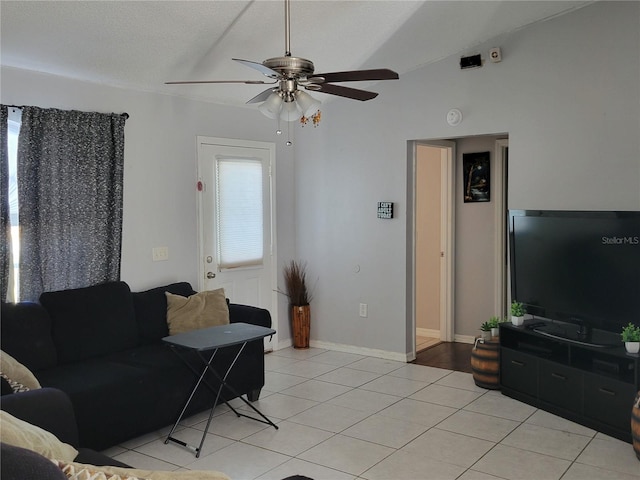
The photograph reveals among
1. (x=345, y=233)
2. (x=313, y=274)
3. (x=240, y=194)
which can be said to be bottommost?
(x=313, y=274)

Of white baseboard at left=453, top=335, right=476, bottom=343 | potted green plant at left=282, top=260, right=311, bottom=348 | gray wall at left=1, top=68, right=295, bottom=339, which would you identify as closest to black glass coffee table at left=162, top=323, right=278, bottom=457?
gray wall at left=1, top=68, right=295, bottom=339

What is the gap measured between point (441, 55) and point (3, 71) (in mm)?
3355

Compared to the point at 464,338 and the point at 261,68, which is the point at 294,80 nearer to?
the point at 261,68

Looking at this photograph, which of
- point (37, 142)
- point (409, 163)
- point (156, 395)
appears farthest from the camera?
point (409, 163)

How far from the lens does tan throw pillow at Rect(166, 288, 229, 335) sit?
4.48 meters

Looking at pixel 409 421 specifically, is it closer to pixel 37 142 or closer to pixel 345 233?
pixel 345 233

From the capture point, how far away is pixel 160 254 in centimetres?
495

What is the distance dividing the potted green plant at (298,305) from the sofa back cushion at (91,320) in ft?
6.58

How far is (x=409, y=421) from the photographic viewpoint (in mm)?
4078

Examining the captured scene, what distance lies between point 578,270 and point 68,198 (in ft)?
11.8

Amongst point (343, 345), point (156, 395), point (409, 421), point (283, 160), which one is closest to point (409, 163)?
point (283, 160)

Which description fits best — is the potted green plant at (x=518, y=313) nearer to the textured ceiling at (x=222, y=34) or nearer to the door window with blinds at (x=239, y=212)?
the textured ceiling at (x=222, y=34)

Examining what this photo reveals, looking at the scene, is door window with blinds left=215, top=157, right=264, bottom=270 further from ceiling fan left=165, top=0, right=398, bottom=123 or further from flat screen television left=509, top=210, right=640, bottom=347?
flat screen television left=509, top=210, right=640, bottom=347

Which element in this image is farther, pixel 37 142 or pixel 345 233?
pixel 345 233
